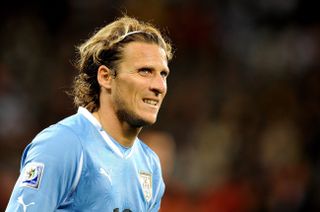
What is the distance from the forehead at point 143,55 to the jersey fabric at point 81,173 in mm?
385

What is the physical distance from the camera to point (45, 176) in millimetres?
3172

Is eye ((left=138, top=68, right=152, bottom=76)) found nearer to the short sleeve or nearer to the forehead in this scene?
the forehead

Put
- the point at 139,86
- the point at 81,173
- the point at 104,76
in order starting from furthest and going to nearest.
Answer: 1. the point at 104,76
2. the point at 139,86
3. the point at 81,173

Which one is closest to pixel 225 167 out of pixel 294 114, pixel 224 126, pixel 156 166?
pixel 224 126

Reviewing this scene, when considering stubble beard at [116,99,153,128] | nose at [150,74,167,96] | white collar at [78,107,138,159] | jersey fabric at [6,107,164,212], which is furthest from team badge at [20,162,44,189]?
nose at [150,74,167,96]

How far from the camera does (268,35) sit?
10312mm

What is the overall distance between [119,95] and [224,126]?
5.71 meters

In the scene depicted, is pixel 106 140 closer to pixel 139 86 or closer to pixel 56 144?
pixel 139 86

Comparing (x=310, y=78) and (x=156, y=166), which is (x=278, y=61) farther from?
(x=156, y=166)

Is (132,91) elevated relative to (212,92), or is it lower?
elevated

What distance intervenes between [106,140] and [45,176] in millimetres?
565

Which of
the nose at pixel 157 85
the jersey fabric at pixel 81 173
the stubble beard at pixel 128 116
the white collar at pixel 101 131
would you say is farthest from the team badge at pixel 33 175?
the nose at pixel 157 85

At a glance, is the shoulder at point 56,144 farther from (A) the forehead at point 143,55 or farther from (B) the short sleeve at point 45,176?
(A) the forehead at point 143,55

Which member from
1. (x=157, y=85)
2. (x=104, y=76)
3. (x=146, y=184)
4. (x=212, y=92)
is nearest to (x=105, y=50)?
(x=104, y=76)
